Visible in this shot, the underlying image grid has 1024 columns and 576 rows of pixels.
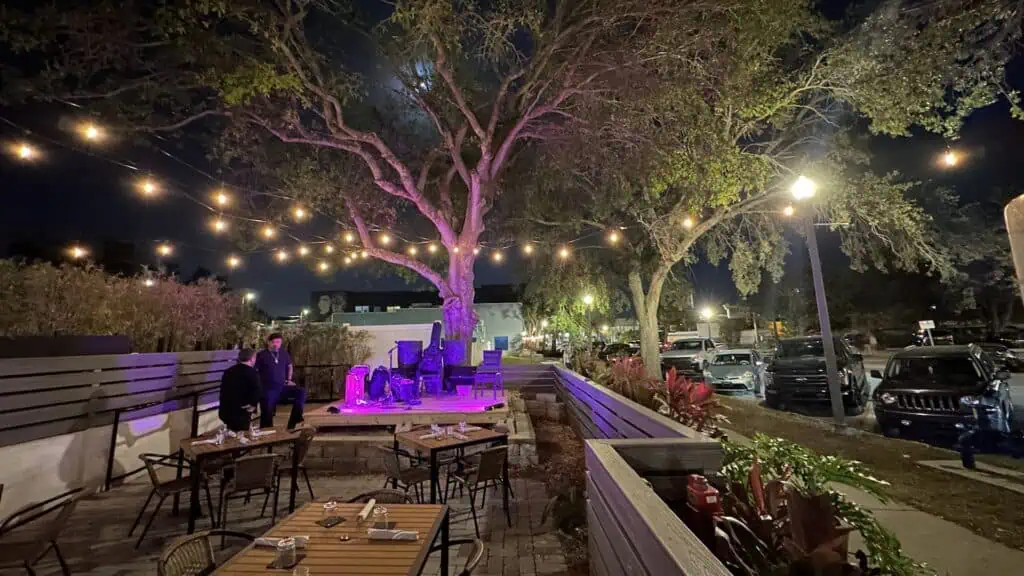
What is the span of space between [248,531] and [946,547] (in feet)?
19.3

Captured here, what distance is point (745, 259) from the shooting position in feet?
44.4

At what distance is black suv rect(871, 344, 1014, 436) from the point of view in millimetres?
6363

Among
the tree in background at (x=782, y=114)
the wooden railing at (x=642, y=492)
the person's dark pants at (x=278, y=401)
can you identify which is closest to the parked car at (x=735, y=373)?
the tree in background at (x=782, y=114)

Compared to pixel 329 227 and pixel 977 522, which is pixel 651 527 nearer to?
pixel 977 522

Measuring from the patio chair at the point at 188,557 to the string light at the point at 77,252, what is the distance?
15.2 m

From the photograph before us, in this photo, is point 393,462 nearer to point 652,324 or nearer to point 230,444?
point 230,444

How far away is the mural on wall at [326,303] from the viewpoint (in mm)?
36844

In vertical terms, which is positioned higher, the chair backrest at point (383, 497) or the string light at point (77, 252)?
the string light at point (77, 252)

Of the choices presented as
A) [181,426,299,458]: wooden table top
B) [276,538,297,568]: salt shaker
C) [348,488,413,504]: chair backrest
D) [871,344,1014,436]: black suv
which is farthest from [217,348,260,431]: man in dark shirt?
[871,344,1014,436]: black suv

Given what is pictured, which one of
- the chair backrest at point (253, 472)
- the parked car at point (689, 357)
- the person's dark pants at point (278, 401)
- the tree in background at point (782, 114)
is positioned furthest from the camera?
the parked car at point (689, 357)

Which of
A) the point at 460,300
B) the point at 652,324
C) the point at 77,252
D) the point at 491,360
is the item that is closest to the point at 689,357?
the point at 652,324

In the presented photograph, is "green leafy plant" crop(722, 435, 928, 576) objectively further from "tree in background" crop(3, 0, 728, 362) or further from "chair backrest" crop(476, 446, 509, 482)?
"tree in background" crop(3, 0, 728, 362)

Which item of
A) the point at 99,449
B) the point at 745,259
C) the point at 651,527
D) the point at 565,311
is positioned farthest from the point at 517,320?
the point at 651,527

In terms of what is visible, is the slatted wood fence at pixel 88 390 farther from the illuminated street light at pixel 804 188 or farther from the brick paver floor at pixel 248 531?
the illuminated street light at pixel 804 188
